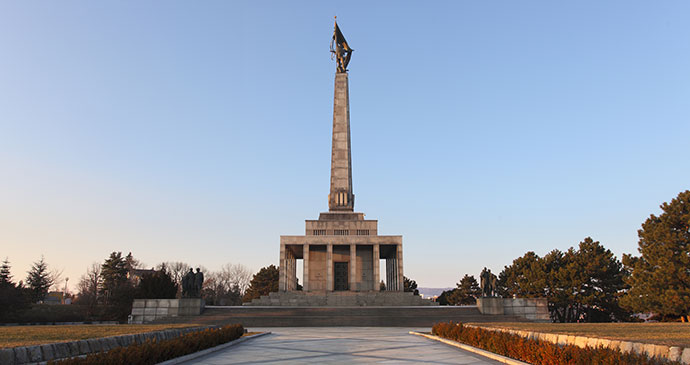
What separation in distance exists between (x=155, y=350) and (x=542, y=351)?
24.7 ft

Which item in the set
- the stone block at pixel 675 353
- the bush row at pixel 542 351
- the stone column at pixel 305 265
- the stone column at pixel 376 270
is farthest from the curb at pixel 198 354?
the stone column at pixel 376 270

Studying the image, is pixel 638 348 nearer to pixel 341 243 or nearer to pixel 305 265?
pixel 341 243

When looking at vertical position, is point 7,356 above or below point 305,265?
below

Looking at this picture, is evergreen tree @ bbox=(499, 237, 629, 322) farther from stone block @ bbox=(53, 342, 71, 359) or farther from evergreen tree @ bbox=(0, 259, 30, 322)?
evergreen tree @ bbox=(0, 259, 30, 322)

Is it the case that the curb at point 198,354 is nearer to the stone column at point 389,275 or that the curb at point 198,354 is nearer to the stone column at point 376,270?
the stone column at point 376,270

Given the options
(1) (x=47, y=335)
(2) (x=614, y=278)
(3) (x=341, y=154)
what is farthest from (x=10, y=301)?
(2) (x=614, y=278)

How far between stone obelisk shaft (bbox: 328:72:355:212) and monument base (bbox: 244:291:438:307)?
10599 mm

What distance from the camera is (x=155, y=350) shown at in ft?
30.1

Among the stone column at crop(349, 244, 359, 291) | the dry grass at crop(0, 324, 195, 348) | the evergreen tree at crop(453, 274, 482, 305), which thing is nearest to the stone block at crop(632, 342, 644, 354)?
the dry grass at crop(0, 324, 195, 348)

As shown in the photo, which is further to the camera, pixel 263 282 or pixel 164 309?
pixel 263 282

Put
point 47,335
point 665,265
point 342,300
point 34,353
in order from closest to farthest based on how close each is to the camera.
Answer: point 34,353
point 47,335
point 665,265
point 342,300

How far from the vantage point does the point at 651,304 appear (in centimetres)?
3128

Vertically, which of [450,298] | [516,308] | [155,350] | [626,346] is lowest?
[450,298]

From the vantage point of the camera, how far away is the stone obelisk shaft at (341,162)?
4572 centimetres
